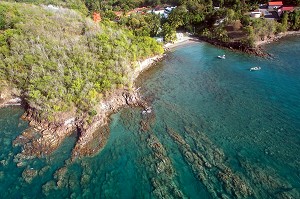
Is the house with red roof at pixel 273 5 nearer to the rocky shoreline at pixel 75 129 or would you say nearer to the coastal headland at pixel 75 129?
the coastal headland at pixel 75 129

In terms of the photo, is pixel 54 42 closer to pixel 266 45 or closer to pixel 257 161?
pixel 257 161

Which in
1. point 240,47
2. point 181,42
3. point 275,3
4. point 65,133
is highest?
point 275,3

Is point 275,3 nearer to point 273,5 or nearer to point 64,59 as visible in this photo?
point 273,5

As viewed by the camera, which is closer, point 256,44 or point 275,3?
point 256,44

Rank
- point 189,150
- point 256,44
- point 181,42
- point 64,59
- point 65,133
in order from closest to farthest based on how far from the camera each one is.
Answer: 1. point 189,150
2. point 65,133
3. point 64,59
4. point 256,44
5. point 181,42

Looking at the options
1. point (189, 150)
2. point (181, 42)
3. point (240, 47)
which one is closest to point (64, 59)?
point (189, 150)

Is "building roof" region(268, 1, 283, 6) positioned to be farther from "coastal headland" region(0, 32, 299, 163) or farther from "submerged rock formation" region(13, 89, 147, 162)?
"submerged rock formation" region(13, 89, 147, 162)

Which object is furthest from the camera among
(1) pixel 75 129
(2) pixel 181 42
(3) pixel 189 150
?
(2) pixel 181 42
